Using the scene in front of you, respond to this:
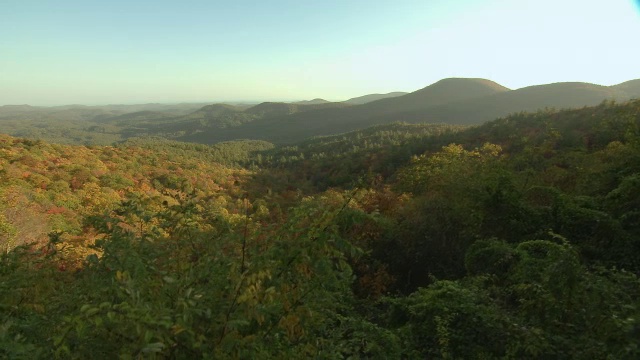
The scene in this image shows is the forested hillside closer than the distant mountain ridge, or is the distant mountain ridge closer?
the forested hillside

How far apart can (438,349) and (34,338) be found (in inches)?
190

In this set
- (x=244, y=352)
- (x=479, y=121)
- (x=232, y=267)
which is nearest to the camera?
(x=244, y=352)

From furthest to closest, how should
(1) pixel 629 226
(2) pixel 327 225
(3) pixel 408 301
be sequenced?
(1) pixel 629 226 → (3) pixel 408 301 → (2) pixel 327 225

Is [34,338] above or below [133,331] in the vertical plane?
below

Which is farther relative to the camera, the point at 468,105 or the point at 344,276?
the point at 468,105

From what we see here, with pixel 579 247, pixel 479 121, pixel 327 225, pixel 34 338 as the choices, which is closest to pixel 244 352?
pixel 327 225

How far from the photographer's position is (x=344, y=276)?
123 inches

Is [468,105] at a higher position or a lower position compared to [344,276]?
higher

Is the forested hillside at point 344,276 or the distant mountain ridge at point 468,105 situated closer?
the forested hillside at point 344,276

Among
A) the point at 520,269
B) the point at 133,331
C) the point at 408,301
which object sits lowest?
the point at 408,301

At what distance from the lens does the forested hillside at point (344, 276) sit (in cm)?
253

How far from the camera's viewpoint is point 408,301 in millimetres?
A: 6316

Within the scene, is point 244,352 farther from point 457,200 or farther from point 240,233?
point 457,200

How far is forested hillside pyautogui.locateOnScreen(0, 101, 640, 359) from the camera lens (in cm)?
253
